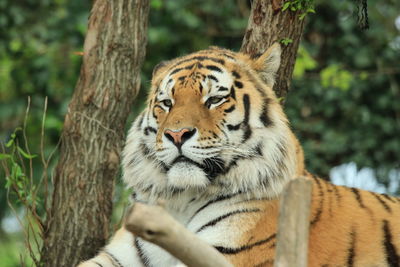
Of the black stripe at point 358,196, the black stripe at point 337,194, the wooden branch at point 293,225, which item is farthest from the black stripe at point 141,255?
the wooden branch at point 293,225

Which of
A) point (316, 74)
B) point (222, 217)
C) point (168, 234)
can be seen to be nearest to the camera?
point (168, 234)

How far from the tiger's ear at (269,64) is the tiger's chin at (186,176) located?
2.55 ft

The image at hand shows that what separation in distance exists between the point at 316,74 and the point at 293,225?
702 centimetres

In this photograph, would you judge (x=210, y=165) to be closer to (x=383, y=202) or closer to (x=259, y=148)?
(x=259, y=148)

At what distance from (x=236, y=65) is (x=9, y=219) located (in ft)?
20.3

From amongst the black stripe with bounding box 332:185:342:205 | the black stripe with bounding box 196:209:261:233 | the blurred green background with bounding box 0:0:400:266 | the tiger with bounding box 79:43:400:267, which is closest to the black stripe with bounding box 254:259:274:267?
the tiger with bounding box 79:43:400:267

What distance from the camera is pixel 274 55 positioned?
3.90 meters

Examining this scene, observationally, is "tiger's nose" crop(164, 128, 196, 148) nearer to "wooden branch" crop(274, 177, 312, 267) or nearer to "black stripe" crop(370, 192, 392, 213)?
"black stripe" crop(370, 192, 392, 213)

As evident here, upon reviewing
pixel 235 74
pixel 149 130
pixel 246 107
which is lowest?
pixel 149 130

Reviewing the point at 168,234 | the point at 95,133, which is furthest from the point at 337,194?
the point at 168,234

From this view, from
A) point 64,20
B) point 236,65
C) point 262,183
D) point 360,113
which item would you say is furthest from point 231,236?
point 64,20

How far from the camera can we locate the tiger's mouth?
3494 mm

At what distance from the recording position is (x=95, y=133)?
173 inches

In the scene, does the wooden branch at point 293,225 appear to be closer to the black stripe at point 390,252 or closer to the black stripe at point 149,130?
the black stripe at point 149,130
